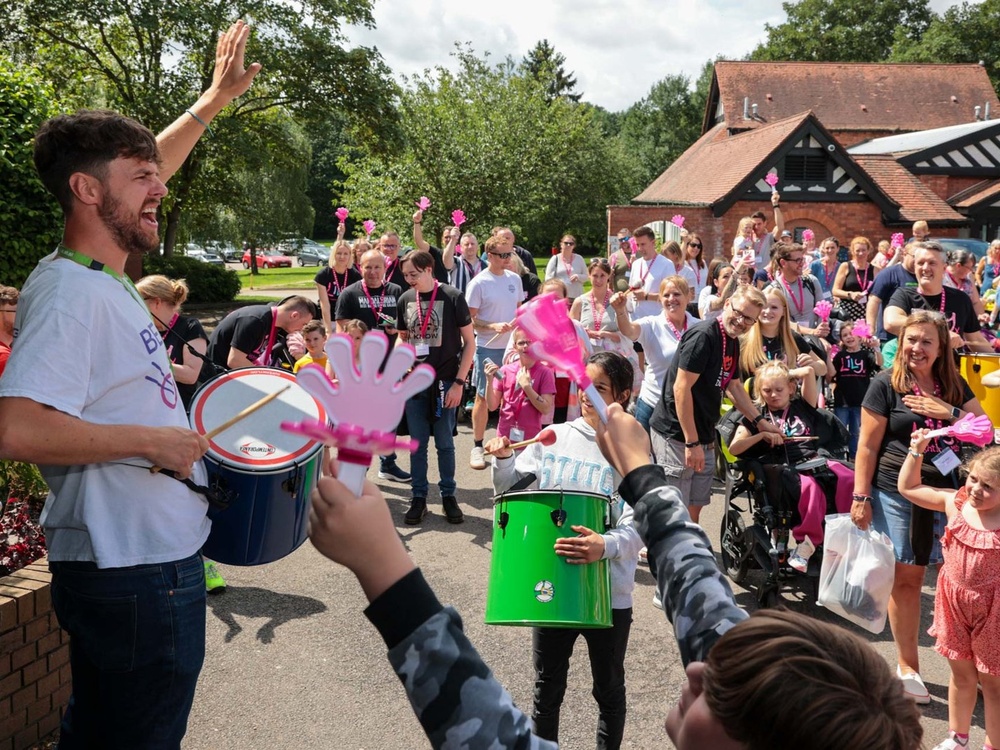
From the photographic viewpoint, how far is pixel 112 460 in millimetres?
1987

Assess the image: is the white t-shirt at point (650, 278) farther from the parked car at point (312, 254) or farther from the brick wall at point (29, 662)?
the parked car at point (312, 254)

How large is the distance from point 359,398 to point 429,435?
530cm

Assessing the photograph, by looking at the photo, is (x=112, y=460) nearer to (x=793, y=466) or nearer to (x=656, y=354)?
(x=793, y=466)

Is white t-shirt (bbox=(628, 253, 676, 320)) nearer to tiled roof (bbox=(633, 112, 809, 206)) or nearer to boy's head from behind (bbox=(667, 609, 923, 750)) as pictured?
boy's head from behind (bbox=(667, 609, 923, 750))

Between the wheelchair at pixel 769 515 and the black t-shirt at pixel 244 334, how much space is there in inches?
116

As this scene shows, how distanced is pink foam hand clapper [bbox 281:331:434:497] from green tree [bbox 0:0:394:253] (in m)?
19.3

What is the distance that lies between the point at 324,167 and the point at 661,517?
69167 millimetres

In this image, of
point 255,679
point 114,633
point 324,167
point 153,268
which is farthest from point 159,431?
point 324,167

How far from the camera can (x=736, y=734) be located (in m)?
1.06

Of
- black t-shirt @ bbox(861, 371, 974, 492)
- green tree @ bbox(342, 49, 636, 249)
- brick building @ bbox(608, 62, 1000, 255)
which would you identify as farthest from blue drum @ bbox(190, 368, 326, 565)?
brick building @ bbox(608, 62, 1000, 255)

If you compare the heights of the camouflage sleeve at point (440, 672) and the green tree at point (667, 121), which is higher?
the green tree at point (667, 121)

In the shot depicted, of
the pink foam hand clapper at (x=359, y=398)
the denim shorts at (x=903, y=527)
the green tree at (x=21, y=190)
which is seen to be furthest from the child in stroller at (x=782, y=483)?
the green tree at (x=21, y=190)

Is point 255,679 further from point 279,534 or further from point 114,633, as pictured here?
point 114,633

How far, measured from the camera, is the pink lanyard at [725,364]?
5.10m
